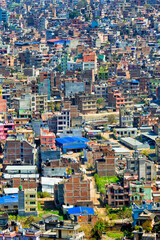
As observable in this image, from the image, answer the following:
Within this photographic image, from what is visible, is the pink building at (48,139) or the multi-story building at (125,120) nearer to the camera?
the pink building at (48,139)

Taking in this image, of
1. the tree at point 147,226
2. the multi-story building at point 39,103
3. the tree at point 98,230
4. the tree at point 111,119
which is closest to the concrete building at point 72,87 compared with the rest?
the multi-story building at point 39,103

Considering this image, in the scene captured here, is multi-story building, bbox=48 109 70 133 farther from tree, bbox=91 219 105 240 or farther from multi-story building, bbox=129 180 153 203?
tree, bbox=91 219 105 240

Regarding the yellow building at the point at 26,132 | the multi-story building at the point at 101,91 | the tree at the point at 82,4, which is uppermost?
the tree at the point at 82,4

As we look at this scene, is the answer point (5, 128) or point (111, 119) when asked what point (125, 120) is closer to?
point (111, 119)

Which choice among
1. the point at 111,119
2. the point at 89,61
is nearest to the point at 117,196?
the point at 111,119

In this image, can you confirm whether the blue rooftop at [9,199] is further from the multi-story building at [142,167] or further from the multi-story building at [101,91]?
the multi-story building at [101,91]

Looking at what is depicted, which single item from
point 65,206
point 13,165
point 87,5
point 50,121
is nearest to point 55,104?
point 50,121
